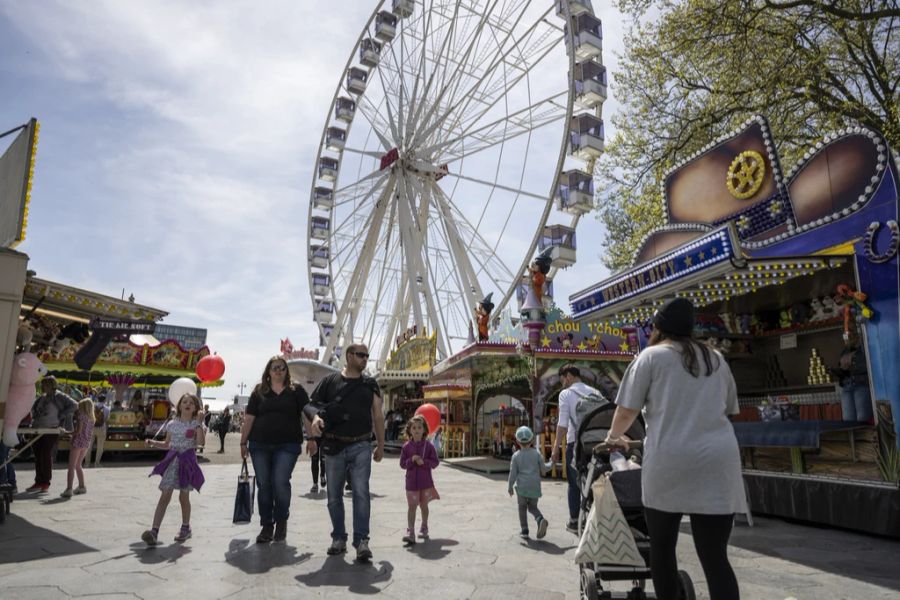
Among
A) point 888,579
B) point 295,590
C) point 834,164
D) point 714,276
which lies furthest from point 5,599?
point 834,164

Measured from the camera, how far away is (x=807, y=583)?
3818mm

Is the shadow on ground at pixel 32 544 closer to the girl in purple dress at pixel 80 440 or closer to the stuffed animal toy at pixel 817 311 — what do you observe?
the girl in purple dress at pixel 80 440

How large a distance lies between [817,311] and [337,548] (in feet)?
23.5

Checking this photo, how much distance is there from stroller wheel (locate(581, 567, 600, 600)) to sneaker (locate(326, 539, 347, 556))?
215cm

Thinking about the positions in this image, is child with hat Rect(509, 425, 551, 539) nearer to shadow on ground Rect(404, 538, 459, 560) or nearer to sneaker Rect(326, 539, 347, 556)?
shadow on ground Rect(404, 538, 459, 560)

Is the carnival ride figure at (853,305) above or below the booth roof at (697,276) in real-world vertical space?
below

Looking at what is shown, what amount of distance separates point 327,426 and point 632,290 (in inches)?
188

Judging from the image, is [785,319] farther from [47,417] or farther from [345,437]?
[47,417]

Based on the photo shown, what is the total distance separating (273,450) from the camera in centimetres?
484

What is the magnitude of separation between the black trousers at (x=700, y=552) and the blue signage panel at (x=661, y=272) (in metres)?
4.43

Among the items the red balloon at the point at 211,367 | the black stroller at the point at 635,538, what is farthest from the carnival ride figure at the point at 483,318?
the black stroller at the point at 635,538

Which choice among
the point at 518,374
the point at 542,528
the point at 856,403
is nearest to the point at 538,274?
the point at 518,374

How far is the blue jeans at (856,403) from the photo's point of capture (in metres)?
6.13

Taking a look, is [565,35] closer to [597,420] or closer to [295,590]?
[597,420]
